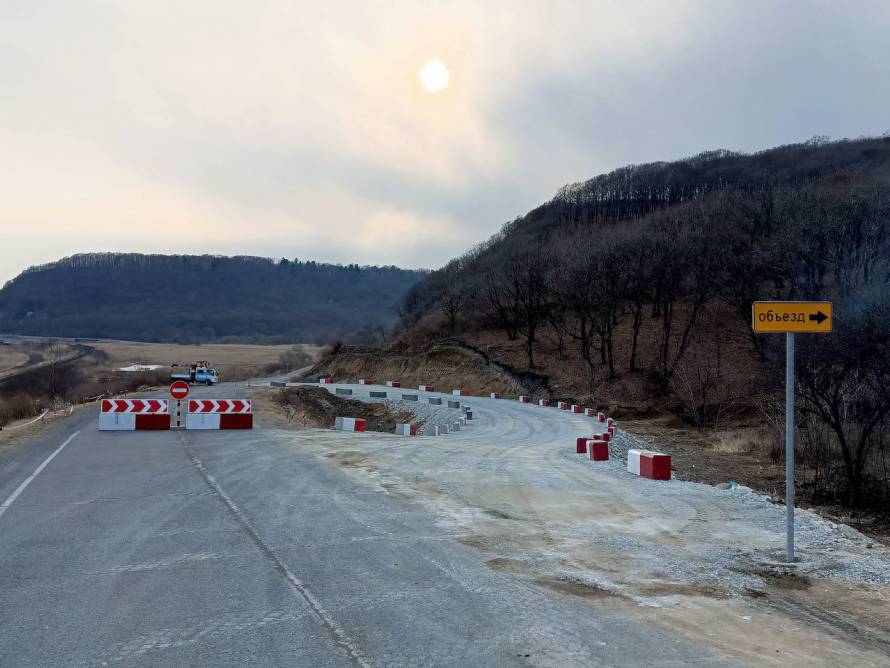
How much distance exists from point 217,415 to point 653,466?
1638 centimetres

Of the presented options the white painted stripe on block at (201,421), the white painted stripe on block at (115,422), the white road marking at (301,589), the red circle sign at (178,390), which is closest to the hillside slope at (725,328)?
the white road marking at (301,589)

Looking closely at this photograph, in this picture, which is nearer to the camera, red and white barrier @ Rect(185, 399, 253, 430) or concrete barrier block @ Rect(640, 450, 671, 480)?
concrete barrier block @ Rect(640, 450, 671, 480)

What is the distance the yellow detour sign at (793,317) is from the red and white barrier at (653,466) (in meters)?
7.57

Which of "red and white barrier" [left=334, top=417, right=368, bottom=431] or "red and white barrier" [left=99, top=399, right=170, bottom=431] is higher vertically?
"red and white barrier" [left=99, top=399, right=170, bottom=431]

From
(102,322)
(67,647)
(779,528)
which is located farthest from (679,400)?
(102,322)

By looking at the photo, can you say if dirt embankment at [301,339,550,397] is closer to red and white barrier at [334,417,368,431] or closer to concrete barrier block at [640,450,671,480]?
red and white barrier at [334,417,368,431]

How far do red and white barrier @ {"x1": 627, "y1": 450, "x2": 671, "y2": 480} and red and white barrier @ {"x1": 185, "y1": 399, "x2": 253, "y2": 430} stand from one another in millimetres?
14995

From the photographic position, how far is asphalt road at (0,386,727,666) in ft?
18.8

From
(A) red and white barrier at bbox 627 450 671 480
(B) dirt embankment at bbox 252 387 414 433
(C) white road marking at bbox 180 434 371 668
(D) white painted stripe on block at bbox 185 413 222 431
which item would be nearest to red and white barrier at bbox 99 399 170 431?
(D) white painted stripe on block at bbox 185 413 222 431

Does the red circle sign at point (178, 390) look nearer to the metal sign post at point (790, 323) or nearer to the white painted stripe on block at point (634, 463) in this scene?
the white painted stripe on block at point (634, 463)

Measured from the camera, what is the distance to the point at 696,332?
60.4 metres

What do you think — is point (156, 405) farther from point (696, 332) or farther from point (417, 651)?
point (696, 332)

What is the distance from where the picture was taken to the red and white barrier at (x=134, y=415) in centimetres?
2525

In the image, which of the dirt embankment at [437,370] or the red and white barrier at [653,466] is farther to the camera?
the dirt embankment at [437,370]
